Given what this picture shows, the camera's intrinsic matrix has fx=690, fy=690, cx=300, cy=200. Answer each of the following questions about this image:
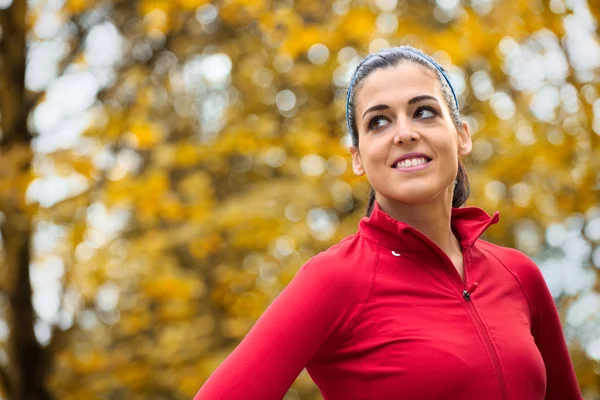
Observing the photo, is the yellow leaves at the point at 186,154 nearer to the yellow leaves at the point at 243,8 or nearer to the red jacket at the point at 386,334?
the yellow leaves at the point at 243,8

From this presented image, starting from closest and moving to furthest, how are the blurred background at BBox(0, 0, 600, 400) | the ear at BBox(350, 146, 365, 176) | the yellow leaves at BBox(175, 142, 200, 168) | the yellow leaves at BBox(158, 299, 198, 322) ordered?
the ear at BBox(350, 146, 365, 176) < the blurred background at BBox(0, 0, 600, 400) < the yellow leaves at BBox(175, 142, 200, 168) < the yellow leaves at BBox(158, 299, 198, 322)

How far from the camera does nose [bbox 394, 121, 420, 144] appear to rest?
158cm

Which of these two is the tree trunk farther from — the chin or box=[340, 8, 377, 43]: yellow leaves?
the chin

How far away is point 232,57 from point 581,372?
13.4 ft

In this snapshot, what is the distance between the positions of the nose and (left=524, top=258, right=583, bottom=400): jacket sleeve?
1.57 ft

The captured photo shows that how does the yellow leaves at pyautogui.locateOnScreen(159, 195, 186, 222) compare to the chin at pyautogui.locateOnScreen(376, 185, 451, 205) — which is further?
the yellow leaves at pyautogui.locateOnScreen(159, 195, 186, 222)

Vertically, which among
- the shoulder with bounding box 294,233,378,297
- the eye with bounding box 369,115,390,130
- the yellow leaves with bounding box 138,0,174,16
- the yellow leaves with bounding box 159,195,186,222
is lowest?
the yellow leaves with bounding box 159,195,186,222

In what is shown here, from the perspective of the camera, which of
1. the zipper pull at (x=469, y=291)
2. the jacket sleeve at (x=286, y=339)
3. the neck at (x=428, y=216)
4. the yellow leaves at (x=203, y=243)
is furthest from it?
the yellow leaves at (x=203, y=243)

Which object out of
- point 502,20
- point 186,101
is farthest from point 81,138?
point 186,101

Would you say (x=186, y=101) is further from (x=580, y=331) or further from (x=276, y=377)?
(x=276, y=377)

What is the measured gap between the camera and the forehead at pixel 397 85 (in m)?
1.62

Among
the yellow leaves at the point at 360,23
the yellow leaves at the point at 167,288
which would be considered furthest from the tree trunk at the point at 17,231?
the yellow leaves at the point at 360,23

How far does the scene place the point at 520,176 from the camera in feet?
15.2

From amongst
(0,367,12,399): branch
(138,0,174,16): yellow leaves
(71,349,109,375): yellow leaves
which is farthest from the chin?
(71,349,109,375): yellow leaves
